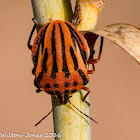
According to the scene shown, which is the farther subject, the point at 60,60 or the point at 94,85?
the point at 94,85

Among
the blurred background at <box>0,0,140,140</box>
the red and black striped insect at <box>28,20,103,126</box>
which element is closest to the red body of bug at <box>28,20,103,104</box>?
the red and black striped insect at <box>28,20,103,126</box>

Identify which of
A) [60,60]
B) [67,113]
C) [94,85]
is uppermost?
[60,60]

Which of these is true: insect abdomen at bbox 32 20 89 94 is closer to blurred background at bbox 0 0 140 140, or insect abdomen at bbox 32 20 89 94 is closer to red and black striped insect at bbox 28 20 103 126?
red and black striped insect at bbox 28 20 103 126

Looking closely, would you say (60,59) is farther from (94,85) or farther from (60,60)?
(94,85)

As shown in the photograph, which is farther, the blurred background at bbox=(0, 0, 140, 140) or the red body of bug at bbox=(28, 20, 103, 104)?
the blurred background at bbox=(0, 0, 140, 140)

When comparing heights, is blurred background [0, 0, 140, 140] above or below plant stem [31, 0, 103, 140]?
below

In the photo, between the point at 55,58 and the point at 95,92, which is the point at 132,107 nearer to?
the point at 95,92

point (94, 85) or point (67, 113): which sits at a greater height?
point (67, 113)

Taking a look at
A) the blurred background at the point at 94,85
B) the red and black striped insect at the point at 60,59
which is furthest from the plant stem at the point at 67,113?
the blurred background at the point at 94,85

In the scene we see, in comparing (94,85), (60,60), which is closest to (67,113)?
(60,60)
